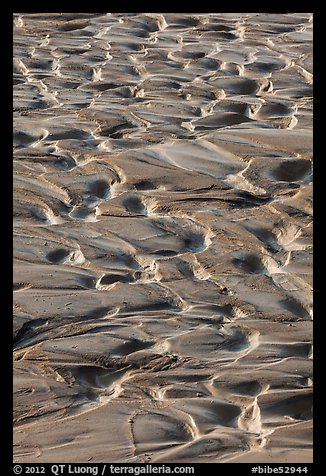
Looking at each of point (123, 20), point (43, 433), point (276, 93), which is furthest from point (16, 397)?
point (123, 20)

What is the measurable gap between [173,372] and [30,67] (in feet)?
9.84

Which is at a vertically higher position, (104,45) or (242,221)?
(104,45)

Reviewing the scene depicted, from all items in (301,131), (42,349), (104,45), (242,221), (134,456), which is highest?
(104,45)

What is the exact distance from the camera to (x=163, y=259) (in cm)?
310

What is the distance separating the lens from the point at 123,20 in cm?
566

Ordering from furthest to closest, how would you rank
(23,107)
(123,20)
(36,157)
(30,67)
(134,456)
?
(123,20) → (30,67) → (23,107) → (36,157) → (134,456)

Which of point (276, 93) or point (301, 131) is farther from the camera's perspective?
point (276, 93)

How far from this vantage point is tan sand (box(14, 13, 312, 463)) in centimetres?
243

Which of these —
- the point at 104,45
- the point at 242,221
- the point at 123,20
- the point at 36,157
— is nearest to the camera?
the point at 242,221

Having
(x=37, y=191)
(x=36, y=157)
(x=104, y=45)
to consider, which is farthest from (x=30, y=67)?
(x=37, y=191)

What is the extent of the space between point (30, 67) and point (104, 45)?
2.12 feet

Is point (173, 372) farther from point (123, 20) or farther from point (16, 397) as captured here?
point (123, 20)

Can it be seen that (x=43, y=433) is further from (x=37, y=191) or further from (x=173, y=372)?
(x=37, y=191)

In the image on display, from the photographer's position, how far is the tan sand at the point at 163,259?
95.7 inches
